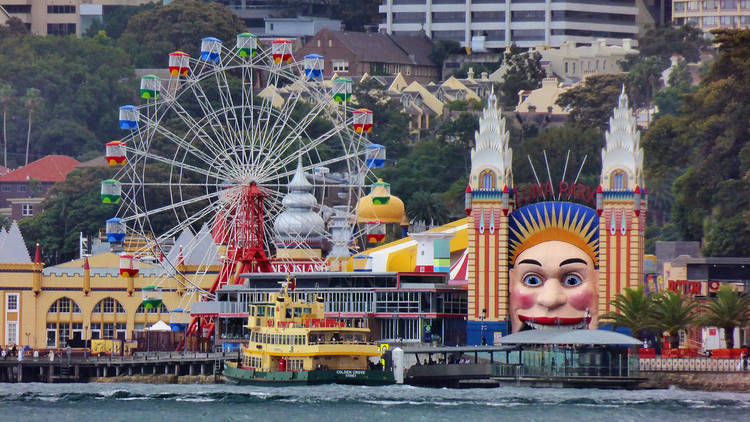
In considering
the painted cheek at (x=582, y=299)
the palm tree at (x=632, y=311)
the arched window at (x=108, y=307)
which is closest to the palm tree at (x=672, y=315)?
the palm tree at (x=632, y=311)

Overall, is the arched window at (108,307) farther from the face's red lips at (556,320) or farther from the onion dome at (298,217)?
the face's red lips at (556,320)

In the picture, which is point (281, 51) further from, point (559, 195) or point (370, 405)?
point (370, 405)

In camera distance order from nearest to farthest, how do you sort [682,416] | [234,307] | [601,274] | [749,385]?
[682,416]
[749,385]
[601,274]
[234,307]

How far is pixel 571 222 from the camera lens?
162 metres

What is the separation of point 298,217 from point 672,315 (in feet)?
141

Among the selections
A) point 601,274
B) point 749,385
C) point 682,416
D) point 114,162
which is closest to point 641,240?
point 601,274

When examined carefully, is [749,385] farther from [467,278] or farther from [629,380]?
[467,278]

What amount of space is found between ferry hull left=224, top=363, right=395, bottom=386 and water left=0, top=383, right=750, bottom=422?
468mm

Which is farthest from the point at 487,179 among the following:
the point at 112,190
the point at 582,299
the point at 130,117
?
the point at 112,190

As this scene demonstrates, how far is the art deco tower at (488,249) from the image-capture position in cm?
16238

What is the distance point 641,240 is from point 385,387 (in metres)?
19.4

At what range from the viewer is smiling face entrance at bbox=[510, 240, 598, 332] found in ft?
527

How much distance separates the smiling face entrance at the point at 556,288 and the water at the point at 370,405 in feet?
26.4

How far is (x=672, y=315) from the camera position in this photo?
15750cm
